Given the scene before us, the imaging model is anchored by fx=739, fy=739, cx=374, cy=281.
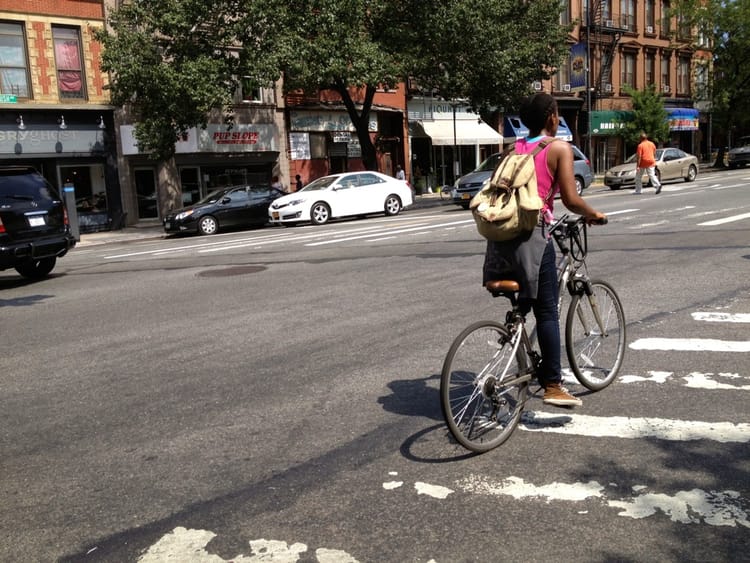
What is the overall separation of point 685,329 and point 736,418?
225 centimetres

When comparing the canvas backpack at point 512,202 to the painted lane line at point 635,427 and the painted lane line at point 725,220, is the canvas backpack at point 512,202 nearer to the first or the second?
the painted lane line at point 635,427

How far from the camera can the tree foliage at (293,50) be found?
2339cm

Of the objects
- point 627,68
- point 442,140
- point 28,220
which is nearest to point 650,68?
point 627,68

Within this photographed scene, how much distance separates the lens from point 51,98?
83.7 ft

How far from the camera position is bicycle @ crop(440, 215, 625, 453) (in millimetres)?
3920

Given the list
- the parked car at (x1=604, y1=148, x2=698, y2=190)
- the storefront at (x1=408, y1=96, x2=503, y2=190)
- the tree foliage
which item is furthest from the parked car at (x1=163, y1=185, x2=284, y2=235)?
the storefront at (x1=408, y1=96, x2=503, y2=190)

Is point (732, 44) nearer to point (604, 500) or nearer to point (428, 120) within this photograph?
point (428, 120)

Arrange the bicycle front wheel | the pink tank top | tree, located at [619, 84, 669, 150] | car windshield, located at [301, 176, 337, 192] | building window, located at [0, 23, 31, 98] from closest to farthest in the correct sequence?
the pink tank top < the bicycle front wheel < car windshield, located at [301, 176, 337, 192] < building window, located at [0, 23, 31, 98] < tree, located at [619, 84, 669, 150]

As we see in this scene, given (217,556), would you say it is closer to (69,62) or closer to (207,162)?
(69,62)

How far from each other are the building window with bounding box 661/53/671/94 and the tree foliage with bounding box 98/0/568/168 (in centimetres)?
2853

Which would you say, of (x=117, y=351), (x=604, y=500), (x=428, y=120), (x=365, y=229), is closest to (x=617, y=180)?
(x=428, y=120)

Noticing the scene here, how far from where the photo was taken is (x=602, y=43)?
4775 cm

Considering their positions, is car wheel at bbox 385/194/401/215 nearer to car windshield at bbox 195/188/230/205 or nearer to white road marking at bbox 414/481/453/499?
car windshield at bbox 195/188/230/205

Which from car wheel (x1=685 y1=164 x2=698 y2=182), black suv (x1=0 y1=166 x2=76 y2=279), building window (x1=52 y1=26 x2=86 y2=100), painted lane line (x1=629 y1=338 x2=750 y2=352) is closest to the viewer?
painted lane line (x1=629 y1=338 x2=750 y2=352)
